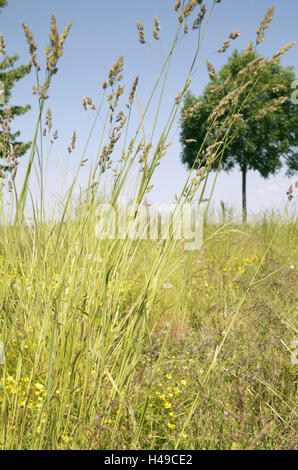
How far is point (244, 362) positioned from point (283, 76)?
21.0 m

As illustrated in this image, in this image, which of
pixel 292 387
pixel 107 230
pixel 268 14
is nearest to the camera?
pixel 268 14

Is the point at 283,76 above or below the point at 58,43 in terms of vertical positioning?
above

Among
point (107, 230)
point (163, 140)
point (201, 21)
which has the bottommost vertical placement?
point (107, 230)

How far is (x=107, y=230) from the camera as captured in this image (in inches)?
60.6

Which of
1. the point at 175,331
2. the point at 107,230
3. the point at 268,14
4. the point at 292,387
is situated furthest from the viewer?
the point at 175,331

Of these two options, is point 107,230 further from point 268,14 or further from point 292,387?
point 292,387

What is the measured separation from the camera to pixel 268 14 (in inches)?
50.5
